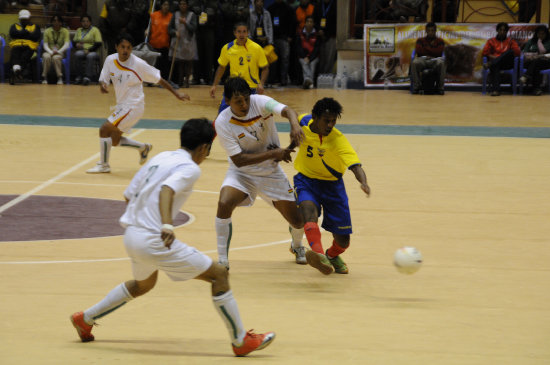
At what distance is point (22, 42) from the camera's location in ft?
68.3

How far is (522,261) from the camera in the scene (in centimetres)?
725

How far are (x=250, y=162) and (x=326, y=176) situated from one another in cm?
68

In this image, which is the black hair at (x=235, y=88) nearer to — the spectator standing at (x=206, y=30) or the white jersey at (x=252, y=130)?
the white jersey at (x=252, y=130)

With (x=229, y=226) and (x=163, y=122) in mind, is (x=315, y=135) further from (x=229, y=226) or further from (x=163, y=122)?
(x=163, y=122)

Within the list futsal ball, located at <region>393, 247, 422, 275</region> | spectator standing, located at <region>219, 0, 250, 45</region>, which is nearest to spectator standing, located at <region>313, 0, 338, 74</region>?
spectator standing, located at <region>219, 0, 250, 45</region>

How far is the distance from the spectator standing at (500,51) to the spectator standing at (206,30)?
677 centimetres

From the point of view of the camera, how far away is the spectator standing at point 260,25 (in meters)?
19.8

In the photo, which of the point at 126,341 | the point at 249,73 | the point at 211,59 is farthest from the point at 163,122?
the point at 126,341

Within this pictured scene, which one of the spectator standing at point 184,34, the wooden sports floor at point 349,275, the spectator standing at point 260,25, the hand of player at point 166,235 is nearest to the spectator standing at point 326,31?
the spectator standing at point 260,25

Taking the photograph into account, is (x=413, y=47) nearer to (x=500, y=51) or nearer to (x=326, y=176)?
(x=500, y=51)

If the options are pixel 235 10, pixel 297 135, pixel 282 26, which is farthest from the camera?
pixel 282 26

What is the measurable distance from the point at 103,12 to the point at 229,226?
15.6 meters

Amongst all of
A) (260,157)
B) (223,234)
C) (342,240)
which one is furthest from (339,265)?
(260,157)

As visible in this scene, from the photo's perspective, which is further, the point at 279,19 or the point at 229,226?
the point at 279,19
